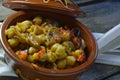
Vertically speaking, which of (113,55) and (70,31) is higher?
(70,31)

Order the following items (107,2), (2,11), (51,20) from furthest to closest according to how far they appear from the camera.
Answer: (107,2) < (2,11) < (51,20)

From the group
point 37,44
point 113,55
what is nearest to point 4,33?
point 37,44

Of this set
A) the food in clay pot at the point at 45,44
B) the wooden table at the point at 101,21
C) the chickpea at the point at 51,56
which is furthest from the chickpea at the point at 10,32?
the wooden table at the point at 101,21

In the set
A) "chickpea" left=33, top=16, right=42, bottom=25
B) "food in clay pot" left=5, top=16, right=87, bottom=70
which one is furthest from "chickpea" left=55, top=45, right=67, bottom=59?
"chickpea" left=33, top=16, right=42, bottom=25

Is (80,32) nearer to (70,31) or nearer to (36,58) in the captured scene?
(70,31)

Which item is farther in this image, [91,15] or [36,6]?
[91,15]

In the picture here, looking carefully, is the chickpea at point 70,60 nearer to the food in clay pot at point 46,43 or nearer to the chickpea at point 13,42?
the food in clay pot at point 46,43

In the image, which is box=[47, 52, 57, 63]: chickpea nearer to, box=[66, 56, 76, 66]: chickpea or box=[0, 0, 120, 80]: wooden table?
box=[66, 56, 76, 66]: chickpea
